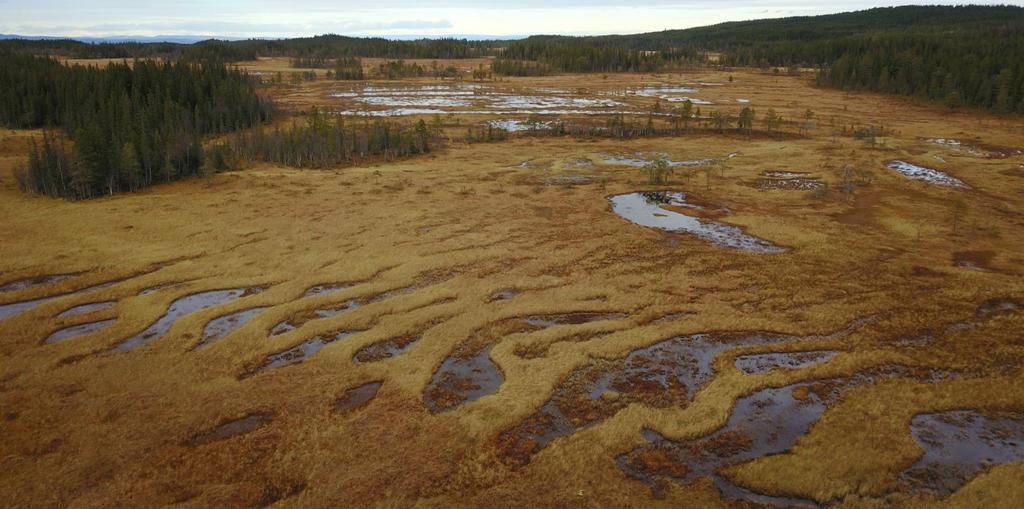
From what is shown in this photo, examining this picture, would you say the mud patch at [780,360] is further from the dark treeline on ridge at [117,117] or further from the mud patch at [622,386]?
the dark treeline on ridge at [117,117]

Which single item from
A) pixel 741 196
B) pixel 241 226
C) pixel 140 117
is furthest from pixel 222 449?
pixel 140 117

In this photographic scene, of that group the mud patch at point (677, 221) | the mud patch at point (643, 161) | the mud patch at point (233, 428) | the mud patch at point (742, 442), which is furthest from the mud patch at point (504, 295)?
the mud patch at point (643, 161)

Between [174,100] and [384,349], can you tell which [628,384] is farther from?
[174,100]

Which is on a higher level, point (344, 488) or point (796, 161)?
point (796, 161)

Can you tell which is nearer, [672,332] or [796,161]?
[672,332]

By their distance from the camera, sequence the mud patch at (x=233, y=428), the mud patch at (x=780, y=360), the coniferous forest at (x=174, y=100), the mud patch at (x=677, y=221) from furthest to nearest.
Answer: the coniferous forest at (x=174, y=100) < the mud patch at (x=677, y=221) < the mud patch at (x=780, y=360) < the mud patch at (x=233, y=428)

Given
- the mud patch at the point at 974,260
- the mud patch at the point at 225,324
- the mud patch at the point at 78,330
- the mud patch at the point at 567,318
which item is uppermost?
the mud patch at the point at 974,260

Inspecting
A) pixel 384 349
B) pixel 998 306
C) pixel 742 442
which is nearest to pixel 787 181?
pixel 998 306

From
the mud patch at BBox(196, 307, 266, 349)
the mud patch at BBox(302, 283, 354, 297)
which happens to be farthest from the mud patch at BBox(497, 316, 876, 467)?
the mud patch at BBox(196, 307, 266, 349)

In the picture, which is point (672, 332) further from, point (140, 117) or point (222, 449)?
point (140, 117)
